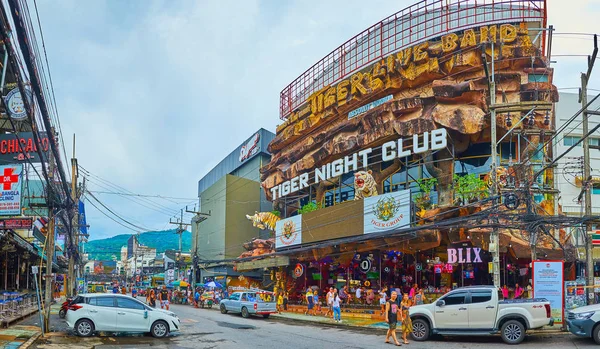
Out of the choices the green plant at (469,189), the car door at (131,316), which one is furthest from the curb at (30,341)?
the green plant at (469,189)

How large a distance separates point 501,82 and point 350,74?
14.6 m

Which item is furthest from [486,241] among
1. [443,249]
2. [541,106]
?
[541,106]

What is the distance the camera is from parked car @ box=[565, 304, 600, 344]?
1650cm

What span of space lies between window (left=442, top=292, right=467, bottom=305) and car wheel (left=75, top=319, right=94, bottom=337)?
41.6 feet

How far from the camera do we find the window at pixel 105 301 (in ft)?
64.8

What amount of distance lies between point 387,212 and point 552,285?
11.8 meters

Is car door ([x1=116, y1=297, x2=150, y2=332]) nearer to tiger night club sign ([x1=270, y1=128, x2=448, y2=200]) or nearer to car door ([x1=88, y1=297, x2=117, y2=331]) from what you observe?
car door ([x1=88, y1=297, x2=117, y2=331])

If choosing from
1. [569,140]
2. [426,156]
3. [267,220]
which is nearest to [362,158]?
[426,156]

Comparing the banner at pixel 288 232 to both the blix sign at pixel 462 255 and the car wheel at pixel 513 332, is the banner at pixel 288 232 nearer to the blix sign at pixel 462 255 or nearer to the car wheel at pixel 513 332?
the blix sign at pixel 462 255

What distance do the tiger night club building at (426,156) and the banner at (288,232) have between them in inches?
→ 3.2

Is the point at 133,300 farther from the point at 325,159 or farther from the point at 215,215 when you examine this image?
the point at 215,215

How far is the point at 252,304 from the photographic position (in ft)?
100

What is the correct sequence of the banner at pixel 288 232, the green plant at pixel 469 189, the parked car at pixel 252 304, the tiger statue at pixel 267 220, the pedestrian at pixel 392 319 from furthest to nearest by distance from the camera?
the tiger statue at pixel 267 220 → the banner at pixel 288 232 → the parked car at pixel 252 304 → the green plant at pixel 469 189 → the pedestrian at pixel 392 319

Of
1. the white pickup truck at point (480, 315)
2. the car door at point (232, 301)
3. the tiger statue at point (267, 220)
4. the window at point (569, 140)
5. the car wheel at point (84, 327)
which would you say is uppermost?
the window at point (569, 140)
